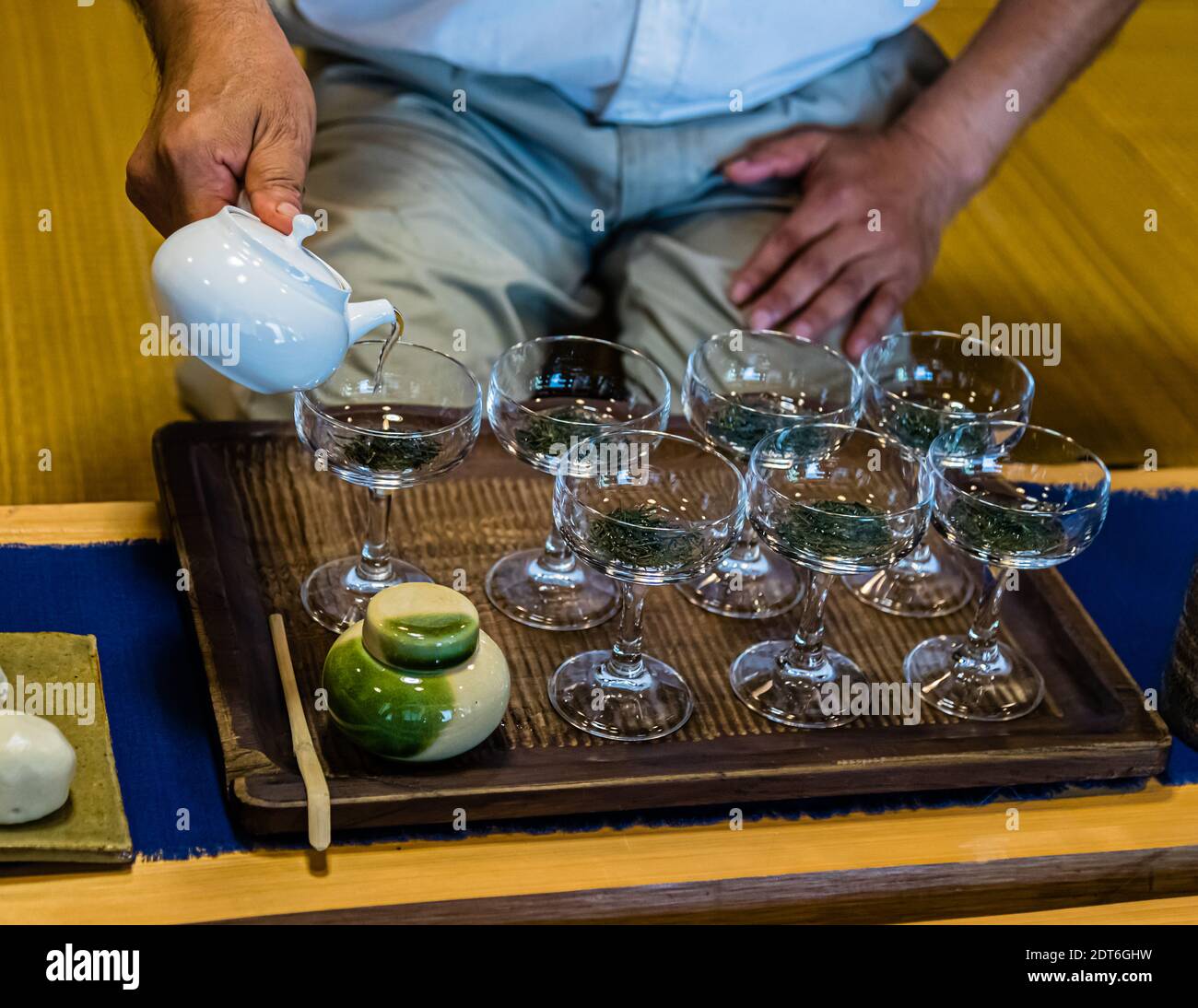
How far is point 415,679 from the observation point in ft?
2.84

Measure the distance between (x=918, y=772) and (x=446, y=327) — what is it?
23.6 inches

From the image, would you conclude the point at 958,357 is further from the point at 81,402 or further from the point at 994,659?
the point at 81,402

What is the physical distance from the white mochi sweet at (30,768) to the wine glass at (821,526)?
0.41 meters

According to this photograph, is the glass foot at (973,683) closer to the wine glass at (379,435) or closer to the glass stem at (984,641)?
the glass stem at (984,641)

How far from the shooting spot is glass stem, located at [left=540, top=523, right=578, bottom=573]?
3.55 feet

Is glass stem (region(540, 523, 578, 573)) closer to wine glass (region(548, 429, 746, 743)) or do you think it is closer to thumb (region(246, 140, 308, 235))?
wine glass (region(548, 429, 746, 743))

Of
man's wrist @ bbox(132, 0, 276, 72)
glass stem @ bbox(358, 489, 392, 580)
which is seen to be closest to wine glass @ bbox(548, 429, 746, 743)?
glass stem @ bbox(358, 489, 392, 580)

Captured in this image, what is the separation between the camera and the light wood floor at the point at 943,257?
1544 mm

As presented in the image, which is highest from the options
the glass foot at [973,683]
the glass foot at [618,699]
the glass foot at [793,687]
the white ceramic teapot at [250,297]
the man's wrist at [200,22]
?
the man's wrist at [200,22]

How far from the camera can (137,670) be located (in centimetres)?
95

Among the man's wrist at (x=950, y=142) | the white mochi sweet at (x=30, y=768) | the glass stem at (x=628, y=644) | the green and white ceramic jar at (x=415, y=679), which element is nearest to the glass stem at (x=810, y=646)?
the glass stem at (x=628, y=644)

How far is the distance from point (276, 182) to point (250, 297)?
0.43ft

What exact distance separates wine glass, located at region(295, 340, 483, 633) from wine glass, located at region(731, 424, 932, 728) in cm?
20

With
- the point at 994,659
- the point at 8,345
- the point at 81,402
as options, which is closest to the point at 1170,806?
the point at 994,659
